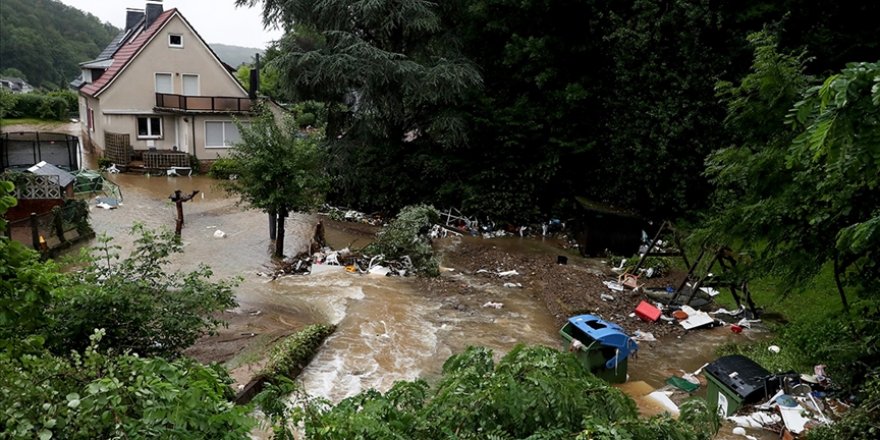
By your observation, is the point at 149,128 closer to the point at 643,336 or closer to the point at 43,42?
the point at 643,336

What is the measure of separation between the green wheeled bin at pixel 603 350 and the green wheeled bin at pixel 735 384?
1243 millimetres

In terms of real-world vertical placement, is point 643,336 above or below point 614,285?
below

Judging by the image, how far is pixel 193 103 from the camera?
28.5 metres

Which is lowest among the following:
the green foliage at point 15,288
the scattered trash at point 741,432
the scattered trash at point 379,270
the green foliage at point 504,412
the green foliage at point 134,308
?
the scattered trash at point 379,270

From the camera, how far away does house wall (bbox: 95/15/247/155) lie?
28.5m

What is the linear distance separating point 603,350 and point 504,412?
5781 mm

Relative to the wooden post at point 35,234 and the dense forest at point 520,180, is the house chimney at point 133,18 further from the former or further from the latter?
the wooden post at point 35,234

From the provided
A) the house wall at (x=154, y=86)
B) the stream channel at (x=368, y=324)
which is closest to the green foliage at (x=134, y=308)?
the stream channel at (x=368, y=324)

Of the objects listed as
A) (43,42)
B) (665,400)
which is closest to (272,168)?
(665,400)

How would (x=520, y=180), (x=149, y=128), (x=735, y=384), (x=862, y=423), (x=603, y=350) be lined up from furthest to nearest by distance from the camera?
1. (x=149, y=128)
2. (x=520, y=180)
3. (x=603, y=350)
4. (x=735, y=384)
5. (x=862, y=423)

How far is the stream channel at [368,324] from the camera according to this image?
9.81 metres

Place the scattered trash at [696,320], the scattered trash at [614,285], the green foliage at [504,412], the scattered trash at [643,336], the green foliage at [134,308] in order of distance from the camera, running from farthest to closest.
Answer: the scattered trash at [614,285]
the scattered trash at [696,320]
the scattered trash at [643,336]
the green foliage at [134,308]
the green foliage at [504,412]

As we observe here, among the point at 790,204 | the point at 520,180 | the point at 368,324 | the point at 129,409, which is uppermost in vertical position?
the point at 790,204

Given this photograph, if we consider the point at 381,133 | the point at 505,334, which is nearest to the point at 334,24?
the point at 381,133
